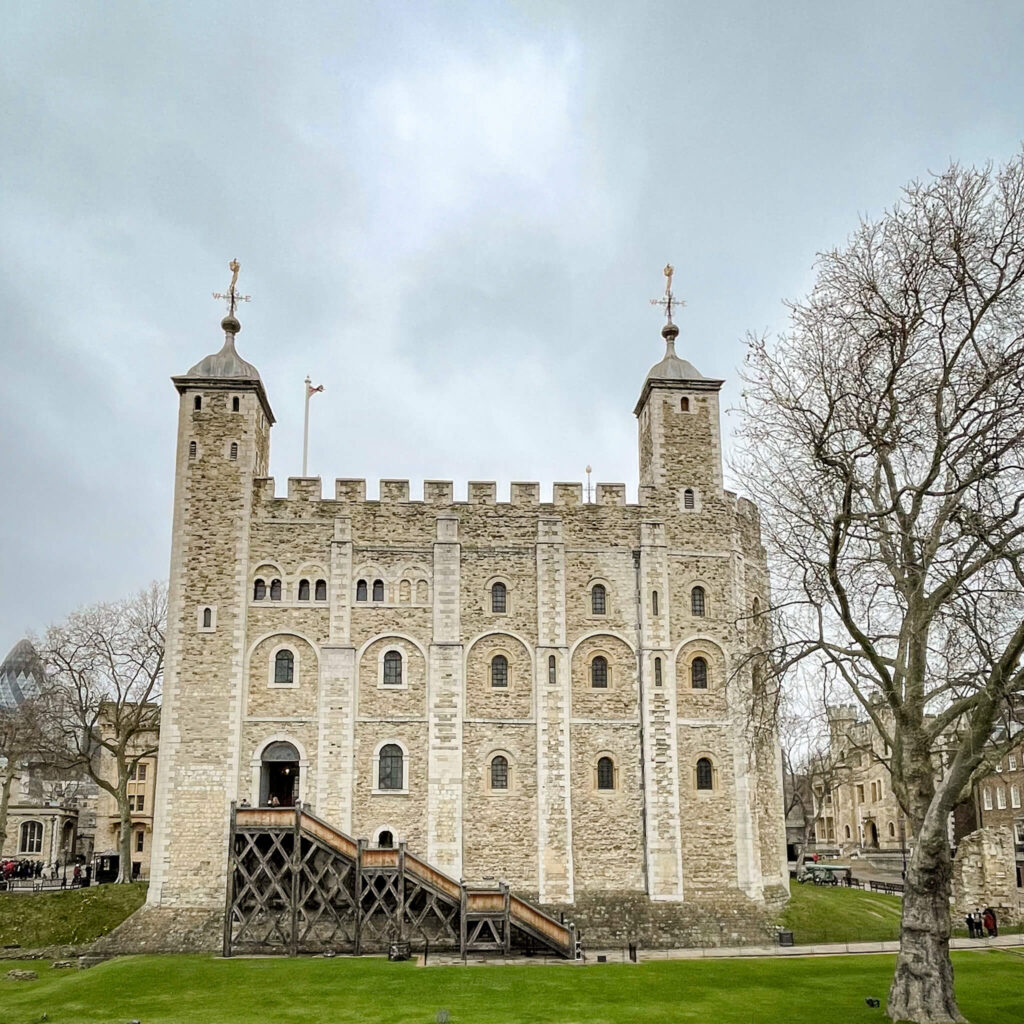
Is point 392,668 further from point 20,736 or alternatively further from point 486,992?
point 20,736

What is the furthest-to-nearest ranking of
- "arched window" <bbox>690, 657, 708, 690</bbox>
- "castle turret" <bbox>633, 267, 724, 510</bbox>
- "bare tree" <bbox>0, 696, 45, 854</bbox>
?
"bare tree" <bbox>0, 696, 45, 854</bbox>
"castle turret" <bbox>633, 267, 724, 510</bbox>
"arched window" <bbox>690, 657, 708, 690</bbox>

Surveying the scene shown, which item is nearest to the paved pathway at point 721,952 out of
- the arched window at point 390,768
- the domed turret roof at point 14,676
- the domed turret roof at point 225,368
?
the arched window at point 390,768

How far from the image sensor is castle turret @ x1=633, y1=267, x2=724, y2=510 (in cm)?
3369

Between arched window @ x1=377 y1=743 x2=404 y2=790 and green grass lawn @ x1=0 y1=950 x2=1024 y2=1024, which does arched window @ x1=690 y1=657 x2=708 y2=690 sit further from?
arched window @ x1=377 y1=743 x2=404 y2=790

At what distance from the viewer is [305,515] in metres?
32.7

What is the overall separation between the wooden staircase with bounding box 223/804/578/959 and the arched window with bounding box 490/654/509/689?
5.62 metres

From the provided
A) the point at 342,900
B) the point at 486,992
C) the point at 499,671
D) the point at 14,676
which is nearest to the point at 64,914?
the point at 342,900

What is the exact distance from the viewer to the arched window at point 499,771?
103 feet

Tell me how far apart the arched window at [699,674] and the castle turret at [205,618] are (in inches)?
→ 524

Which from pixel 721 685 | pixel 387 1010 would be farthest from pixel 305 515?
pixel 387 1010

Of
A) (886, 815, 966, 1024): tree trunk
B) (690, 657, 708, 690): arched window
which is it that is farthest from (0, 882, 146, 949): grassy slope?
(886, 815, 966, 1024): tree trunk

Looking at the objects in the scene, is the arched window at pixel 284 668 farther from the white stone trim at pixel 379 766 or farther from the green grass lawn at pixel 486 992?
the green grass lawn at pixel 486 992

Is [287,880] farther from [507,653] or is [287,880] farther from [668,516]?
[668,516]

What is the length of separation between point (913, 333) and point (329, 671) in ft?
64.4
